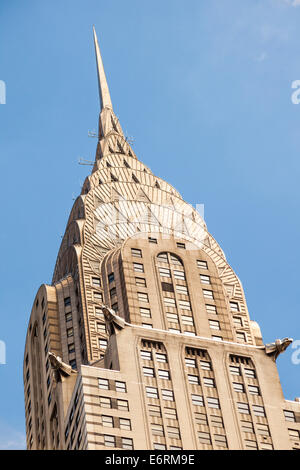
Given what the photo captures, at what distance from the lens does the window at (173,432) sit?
153750 millimetres

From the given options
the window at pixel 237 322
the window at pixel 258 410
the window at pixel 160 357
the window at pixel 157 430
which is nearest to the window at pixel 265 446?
the window at pixel 258 410

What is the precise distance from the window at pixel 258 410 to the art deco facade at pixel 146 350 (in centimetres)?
16

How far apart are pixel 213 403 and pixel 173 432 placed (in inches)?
329

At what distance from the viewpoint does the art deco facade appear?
155500 mm

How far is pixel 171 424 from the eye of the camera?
15538 cm

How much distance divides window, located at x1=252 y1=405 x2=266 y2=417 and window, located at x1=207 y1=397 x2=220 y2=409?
14.4 ft

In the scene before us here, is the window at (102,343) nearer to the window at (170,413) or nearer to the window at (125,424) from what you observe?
the window at (170,413)

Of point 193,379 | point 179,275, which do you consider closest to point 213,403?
point 193,379

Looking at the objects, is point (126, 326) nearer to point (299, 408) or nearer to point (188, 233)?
point (299, 408)

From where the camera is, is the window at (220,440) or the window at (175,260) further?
the window at (175,260)

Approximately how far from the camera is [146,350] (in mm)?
164125

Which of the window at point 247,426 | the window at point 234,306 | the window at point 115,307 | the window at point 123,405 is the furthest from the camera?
the window at point 234,306

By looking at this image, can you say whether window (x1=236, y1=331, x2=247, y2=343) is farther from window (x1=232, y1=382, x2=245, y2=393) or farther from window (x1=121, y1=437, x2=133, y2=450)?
window (x1=121, y1=437, x2=133, y2=450)
